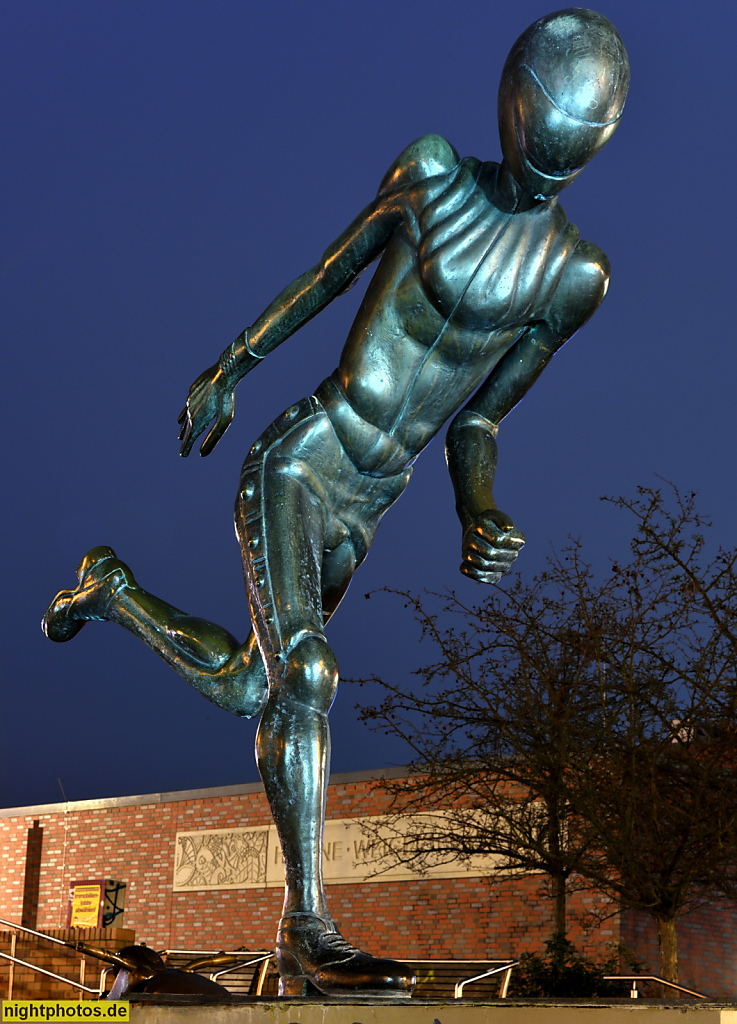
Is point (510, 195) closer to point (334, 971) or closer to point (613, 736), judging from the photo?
point (334, 971)

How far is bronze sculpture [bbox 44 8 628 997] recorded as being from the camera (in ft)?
9.07

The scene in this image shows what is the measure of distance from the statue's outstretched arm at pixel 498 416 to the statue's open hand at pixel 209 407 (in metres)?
0.67

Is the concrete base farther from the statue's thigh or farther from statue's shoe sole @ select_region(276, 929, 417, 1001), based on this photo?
the statue's thigh

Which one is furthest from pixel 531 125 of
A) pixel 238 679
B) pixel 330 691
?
pixel 238 679

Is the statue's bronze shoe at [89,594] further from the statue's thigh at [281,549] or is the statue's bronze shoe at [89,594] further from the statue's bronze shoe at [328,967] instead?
the statue's bronze shoe at [328,967]

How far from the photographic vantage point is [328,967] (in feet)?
8.20

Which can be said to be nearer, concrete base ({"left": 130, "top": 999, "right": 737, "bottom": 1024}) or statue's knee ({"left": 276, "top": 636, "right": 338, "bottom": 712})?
concrete base ({"left": 130, "top": 999, "right": 737, "bottom": 1024})

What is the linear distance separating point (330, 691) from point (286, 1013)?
0.83 metres

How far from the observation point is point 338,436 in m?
3.24

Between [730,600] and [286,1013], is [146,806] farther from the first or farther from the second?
[286,1013]

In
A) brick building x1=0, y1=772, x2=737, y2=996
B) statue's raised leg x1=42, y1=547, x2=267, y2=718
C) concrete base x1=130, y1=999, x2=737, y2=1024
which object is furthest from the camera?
brick building x1=0, y1=772, x2=737, y2=996

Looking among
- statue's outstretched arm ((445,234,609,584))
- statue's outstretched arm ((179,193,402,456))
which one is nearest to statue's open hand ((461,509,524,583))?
statue's outstretched arm ((445,234,609,584))

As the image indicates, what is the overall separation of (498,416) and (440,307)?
51cm

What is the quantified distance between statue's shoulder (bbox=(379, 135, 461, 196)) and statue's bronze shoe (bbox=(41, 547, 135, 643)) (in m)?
1.40
